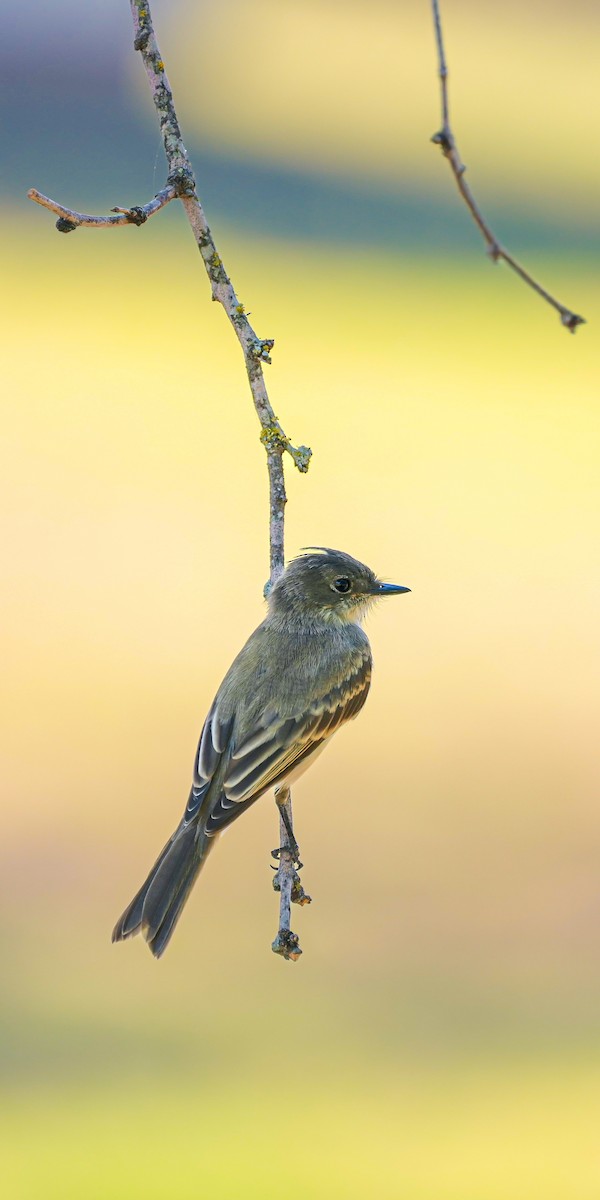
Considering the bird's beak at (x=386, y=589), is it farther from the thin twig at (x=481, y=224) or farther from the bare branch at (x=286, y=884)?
the thin twig at (x=481, y=224)

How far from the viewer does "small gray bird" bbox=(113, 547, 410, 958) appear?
4812 mm

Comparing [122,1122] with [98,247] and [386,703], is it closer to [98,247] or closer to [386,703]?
[386,703]

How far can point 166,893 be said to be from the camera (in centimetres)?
472

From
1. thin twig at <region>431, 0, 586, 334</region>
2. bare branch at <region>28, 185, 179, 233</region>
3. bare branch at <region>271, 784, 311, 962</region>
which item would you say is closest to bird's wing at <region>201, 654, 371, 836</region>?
bare branch at <region>271, 784, 311, 962</region>

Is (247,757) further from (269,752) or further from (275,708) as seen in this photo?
(275,708)

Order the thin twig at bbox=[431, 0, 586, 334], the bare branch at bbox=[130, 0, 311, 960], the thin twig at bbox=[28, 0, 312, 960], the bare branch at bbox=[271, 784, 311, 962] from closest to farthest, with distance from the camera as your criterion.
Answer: the thin twig at bbox=[431, 0, 586, 334] < the bare branch at bbox=[271, 784, 311, 962] < the thin twig at bbox=[28, 0, 312, 960] < the bare branch at bbox=[130, 0, 311, 960]

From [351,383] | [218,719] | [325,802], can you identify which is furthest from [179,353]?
[218,719]

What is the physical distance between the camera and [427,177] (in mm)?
25422

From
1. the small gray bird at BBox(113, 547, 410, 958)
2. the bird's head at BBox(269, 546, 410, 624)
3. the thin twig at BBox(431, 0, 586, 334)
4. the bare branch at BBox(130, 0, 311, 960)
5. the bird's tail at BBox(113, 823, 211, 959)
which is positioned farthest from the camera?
the bird's head at BBox(269, 546, 410, 624)

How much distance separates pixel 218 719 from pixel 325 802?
6.90m

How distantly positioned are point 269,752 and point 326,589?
31.5 inches

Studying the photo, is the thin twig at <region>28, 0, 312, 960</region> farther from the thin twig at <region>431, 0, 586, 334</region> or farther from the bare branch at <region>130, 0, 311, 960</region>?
the thin twig at <region>431, 0, 586, 334</region>

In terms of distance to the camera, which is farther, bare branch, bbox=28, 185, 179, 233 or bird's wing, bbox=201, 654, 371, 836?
bird's wing, bbox=201, 654, 371, 836

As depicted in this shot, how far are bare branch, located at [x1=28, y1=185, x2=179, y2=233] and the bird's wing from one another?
187 cm
